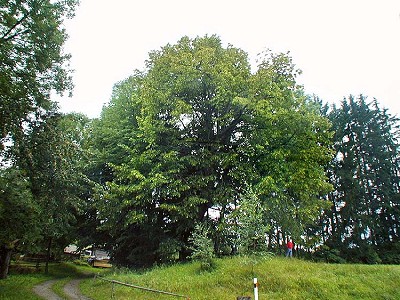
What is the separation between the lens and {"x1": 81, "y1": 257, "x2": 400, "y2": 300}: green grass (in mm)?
12172

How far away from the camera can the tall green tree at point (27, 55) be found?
10.6 meters

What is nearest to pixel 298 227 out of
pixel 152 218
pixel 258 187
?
pixel 258 187

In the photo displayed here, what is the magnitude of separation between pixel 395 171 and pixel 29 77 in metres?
40.4

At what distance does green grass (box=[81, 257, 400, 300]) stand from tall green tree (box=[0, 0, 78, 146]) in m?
8.74

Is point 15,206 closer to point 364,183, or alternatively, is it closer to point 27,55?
point 27,55

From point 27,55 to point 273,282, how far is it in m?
13.4

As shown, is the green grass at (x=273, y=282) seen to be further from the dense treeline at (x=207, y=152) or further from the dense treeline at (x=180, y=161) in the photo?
the dense treeline at (x=207, y=152)

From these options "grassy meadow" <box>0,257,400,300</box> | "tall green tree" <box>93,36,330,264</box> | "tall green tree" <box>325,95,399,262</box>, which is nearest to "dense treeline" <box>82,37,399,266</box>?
"tall green tree" <box>93,36,330,264</box>

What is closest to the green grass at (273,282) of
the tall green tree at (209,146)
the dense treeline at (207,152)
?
the dense treeline at (207,152)

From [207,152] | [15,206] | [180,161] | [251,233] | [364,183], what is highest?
[364,183]

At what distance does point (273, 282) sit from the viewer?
13141mm

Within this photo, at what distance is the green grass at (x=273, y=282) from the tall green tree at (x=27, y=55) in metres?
8.74

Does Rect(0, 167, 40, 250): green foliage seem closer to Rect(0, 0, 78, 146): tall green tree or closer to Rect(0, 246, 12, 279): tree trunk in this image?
Rect(0, 0, 78, 146): tall green tree

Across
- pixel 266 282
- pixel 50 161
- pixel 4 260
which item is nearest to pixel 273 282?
pixel 266 282
